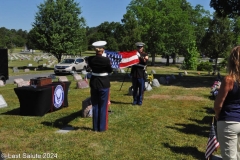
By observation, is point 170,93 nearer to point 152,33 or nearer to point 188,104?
point 188,104

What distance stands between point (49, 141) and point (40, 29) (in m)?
31.6

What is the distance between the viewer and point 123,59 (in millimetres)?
10445

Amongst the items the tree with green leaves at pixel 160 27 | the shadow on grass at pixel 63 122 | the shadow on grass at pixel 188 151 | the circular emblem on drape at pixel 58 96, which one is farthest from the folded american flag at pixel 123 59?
the tree with green leaves at pixel 160 27

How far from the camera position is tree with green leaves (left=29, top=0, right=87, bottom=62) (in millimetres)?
35438

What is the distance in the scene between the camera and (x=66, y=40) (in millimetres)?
36625

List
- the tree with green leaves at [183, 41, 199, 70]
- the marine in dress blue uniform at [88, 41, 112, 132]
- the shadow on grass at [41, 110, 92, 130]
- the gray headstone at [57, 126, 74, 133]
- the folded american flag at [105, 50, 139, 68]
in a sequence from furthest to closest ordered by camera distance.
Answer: the tree with green leaves at [183, 41, 199, 70] → the folded american flag at [105, 50, 139, 68] → the shadow on grass at [41, 110, 92, 130] → the gray headstone at [57, 126, 74, 133] → the marine in dress blue uniform at [88, 41, 112, 132]

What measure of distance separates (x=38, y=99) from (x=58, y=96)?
116 centimetres

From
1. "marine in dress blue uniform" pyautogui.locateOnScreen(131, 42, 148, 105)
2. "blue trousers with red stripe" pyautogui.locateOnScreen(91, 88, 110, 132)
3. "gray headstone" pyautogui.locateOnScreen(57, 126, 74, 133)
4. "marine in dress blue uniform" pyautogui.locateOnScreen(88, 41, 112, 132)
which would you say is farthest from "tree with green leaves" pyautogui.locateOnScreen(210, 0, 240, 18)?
"gray headstone" pyautogui.locateOnScreen(57, 126, 74, 133)

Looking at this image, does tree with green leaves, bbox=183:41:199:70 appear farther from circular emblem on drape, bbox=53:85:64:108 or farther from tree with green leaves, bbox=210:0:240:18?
circular emblem on drape, bbox=53:85:64:108

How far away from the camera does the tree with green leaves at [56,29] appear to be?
35438 mm

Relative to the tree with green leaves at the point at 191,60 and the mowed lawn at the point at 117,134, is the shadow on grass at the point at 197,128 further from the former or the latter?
the tree with green leaves at the point at 191,60

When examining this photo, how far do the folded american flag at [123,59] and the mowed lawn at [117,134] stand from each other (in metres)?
1.46

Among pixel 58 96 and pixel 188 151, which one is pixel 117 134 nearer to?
pixel 188 151

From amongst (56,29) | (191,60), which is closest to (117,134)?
(56,29)
